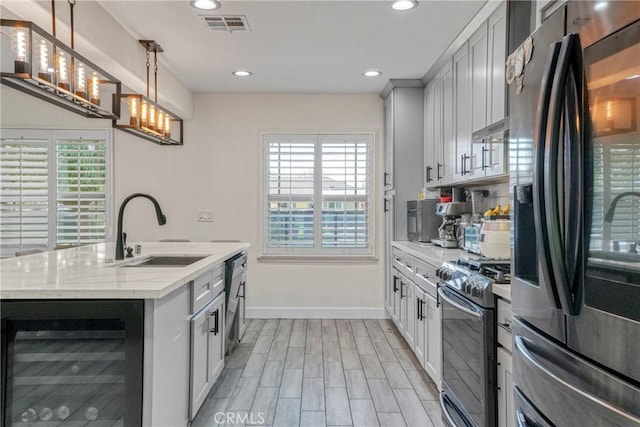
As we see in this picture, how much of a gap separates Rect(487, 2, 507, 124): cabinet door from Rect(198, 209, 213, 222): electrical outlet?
333 centimetres

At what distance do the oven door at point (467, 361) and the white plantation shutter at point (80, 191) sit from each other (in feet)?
13.7

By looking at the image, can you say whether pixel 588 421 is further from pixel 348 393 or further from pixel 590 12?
pixel 348 393

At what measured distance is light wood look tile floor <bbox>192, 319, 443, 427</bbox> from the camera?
249cm

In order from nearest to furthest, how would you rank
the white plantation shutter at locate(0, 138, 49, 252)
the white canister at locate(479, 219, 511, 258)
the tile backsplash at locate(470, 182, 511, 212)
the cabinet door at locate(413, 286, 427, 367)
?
the white canister at locate(479, 219, 511, 258) < the cabinet door at locate(413, 286, 427, 367) < the tile backsplash at locate(470, 182, 511, 212) < the white plantation shutter at locate(0, 138, 49, 252)

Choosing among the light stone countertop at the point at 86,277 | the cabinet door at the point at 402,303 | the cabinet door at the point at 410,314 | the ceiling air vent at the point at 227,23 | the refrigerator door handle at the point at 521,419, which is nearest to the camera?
the refrigerator door handle at the point at 521,419

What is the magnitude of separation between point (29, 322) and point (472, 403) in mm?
2023

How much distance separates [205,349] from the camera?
249cm

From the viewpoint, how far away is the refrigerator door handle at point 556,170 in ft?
3.32

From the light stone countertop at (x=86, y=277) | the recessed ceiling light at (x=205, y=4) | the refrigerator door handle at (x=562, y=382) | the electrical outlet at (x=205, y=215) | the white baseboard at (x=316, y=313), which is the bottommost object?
the white baseboard at (x=316, y=313)

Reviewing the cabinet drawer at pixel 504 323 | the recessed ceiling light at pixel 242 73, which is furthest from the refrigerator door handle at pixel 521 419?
the recessed ceiling light at pixel 242 73

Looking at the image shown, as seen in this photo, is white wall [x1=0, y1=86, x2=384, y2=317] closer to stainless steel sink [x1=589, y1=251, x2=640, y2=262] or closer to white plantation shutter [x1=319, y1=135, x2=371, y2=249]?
white plantation shutter [x1=319, y1=135, x2=371, y2=249]

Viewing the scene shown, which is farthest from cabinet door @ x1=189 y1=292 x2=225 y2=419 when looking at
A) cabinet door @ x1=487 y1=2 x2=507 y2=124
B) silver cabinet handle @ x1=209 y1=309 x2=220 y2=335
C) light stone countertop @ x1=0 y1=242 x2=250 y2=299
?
cabinet door @ x1=487 y1=2 x2=507 y2=124

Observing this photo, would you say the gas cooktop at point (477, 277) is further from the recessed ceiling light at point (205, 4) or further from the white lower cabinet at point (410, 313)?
the recessed ceiling light at point (205, 4)

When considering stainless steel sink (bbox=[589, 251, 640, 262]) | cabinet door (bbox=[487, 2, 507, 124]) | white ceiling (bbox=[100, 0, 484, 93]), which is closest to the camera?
stainless steel sink (bbox=[589, 251, 640, 262])
